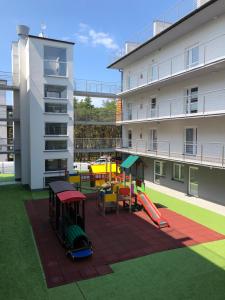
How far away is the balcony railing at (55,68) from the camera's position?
64.0 feet

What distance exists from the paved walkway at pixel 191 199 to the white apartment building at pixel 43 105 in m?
7.03

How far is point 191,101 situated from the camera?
1766cm

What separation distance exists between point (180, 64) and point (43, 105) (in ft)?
33.0

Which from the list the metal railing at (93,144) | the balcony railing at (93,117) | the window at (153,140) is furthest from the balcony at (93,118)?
the window at (153,140)

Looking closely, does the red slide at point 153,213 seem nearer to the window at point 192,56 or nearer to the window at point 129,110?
the window at point 192,56

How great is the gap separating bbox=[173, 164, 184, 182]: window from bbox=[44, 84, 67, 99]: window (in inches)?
391

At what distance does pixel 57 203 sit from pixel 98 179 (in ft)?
28.0

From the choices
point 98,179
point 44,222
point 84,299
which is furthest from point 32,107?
point 84,299

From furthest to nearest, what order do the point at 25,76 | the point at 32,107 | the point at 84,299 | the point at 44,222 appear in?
the point at 25,76
the point at 32,107
the point at 44,222
the point at 84,299

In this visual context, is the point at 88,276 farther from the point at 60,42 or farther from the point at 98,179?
the point at 60,42

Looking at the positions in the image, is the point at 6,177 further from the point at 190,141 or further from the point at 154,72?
the point at 190,141

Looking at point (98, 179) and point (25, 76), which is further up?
point (25, 76)

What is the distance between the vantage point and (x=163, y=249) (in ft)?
32.7

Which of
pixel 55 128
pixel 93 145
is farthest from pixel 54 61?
pixel 93 145
